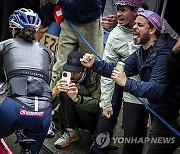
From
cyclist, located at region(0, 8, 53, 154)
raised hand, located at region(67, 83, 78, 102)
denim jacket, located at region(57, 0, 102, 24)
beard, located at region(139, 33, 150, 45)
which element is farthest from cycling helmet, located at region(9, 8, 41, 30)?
denim jacket, located at region(57, 0, 102, 24)

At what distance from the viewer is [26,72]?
3.90 metres

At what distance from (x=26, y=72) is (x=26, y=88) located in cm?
15

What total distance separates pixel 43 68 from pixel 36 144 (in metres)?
0.69

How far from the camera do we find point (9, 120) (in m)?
3.73

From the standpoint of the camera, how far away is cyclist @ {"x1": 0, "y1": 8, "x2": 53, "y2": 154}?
12.3 feet

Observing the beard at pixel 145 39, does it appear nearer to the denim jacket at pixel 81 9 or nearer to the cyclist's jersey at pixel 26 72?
the cyclist's jersey at pixel 26 72

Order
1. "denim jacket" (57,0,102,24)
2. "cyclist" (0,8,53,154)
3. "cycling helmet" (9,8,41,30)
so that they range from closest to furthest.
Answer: "cyclist" (0,8,53,154)
"cycling helmet" (9,8,41,30)
"denim jacket" (57,0,102,24)

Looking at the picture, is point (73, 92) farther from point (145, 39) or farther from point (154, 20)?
point (154, 20)

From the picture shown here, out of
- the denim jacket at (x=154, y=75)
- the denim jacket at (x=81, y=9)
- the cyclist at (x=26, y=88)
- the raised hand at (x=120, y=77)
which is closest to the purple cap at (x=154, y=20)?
the denim jacket at (x=154, y=75)

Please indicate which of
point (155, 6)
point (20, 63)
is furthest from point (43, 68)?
point (155, 6)

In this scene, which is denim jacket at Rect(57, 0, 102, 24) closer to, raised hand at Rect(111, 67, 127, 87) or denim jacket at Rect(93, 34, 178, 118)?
denim jacket at Rect(93, 34, 178, 118)

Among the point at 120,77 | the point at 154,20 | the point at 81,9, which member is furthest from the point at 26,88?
the point at 81,9

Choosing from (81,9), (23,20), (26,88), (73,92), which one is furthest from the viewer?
(81,9)

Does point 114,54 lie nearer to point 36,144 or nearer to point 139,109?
point 139,109
